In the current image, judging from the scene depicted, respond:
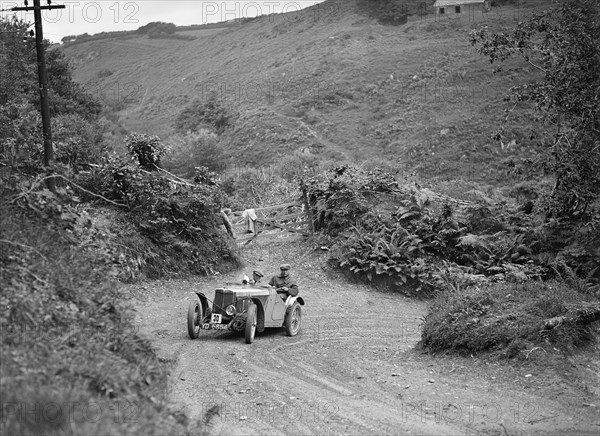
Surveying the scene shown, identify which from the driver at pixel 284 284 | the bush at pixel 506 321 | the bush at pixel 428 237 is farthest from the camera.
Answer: the bush at pixel 428 237

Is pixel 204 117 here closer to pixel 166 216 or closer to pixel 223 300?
pixel 166 216

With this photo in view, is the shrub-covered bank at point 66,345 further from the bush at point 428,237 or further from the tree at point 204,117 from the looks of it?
the tree at point 204,117

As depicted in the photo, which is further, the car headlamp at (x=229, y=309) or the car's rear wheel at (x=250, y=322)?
the car headlamp at (x=229, y=309)

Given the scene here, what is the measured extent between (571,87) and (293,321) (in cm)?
846

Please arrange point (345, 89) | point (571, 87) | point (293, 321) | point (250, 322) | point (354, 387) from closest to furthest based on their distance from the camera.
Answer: point (354, 387), point (250, 322), point (293, 321), point (571, 87), point (345, 89)

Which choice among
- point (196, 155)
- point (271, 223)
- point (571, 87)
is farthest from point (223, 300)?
point (196, 155)

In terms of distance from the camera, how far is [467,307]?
1206cm

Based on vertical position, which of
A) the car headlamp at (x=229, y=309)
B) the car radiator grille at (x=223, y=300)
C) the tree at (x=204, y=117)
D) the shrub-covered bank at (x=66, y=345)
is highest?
the tree at (x=204, y=117)

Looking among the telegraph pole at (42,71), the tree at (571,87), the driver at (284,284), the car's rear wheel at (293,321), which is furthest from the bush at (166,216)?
the tree at (571,87)

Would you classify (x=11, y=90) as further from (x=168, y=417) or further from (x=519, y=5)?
(x=519, y=5)

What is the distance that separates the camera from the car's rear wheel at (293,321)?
45.0 feet

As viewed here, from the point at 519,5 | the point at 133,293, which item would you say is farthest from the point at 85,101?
the point at 519,5

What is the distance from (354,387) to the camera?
10.5 m

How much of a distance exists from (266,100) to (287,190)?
122ft
